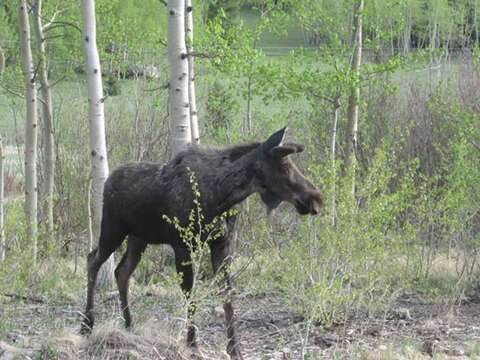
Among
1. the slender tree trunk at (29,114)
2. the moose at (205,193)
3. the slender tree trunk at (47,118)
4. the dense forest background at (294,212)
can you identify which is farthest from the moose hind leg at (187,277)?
the slender tree trunk at (47,118)

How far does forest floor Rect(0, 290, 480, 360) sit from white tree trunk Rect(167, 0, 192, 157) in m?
1.84

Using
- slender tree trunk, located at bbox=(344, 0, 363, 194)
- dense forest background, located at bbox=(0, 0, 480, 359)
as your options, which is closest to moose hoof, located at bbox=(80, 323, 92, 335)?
dense forest background, located at bbox=(0, 0, 480, 359)

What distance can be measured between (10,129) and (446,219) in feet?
60.7

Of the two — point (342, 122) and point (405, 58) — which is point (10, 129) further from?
point (405, 58)

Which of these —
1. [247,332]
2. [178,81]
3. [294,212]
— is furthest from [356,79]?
[247,332]

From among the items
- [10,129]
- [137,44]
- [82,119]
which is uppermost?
[137,44]

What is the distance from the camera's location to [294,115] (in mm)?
17000

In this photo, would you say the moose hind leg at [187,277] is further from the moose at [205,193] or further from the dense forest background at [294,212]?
the dense forest background at [294,212]

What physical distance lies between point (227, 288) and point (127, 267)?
1371mm

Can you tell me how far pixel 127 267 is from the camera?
916cm

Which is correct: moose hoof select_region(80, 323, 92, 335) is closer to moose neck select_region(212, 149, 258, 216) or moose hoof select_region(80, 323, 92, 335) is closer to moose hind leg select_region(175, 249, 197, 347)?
moose hind leg select_region(175, 249, 197, 347)

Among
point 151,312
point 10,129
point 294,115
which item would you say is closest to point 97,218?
point 151,312

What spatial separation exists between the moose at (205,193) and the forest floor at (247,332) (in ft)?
1.29

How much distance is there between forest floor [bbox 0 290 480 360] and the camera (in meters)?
7.93
